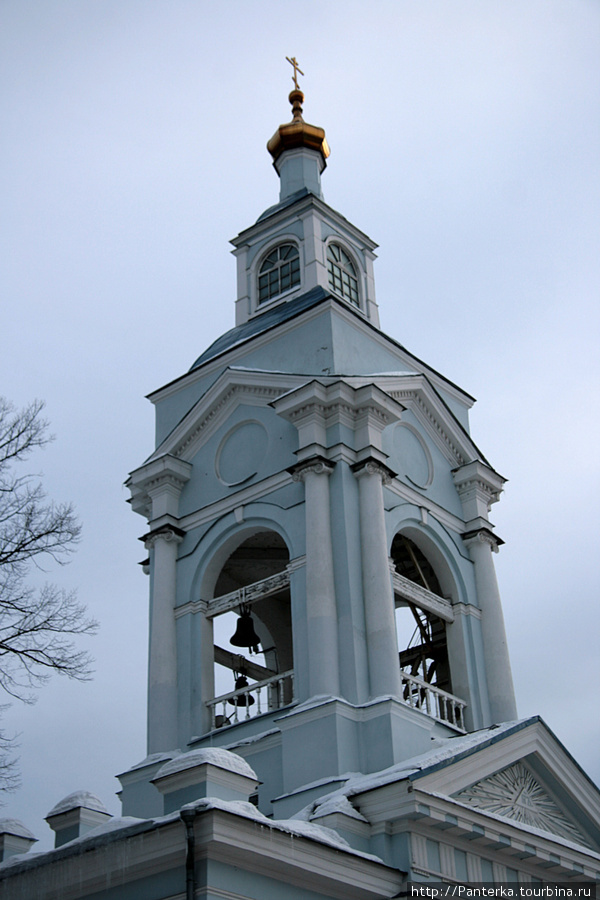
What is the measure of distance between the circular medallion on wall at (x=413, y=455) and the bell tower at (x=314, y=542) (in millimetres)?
34

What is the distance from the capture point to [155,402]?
827 inches

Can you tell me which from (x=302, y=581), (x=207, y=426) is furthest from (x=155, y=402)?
(x=302, y=581)

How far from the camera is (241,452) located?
19.3 meters

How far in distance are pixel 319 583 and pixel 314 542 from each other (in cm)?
60

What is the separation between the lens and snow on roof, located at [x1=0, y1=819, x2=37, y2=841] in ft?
45.7

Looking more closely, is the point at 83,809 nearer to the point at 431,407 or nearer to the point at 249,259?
the point at 431,407

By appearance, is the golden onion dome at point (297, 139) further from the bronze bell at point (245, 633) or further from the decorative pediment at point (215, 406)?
the bronze bell at point (245, 633)

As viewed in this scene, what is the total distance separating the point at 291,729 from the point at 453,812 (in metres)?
2.70

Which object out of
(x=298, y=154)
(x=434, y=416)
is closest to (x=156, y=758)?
(x=434, y=416)

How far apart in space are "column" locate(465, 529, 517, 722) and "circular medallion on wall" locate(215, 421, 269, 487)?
347 cm

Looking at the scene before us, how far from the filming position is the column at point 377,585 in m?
16.2

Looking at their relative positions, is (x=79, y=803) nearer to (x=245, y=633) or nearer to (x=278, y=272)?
(x=245, y=633)

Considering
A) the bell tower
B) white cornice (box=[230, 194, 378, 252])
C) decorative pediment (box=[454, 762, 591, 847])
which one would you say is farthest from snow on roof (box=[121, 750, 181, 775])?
white cornice (box=[230, 194, 378, 252])

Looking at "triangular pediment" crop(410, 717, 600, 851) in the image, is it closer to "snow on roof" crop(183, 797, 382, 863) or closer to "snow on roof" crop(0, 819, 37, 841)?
"snow on roof" crop(183, 797, 382, 863)
